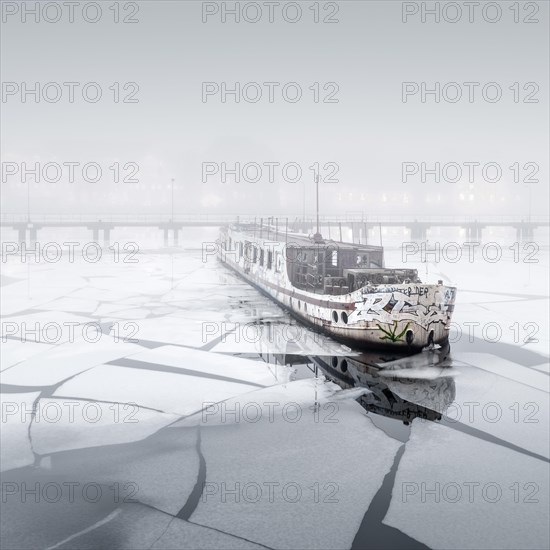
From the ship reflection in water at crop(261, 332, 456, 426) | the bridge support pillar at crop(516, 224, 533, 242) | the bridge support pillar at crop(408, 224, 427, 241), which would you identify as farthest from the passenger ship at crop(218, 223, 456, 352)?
the bridge support pillar at crop(516, 224, 533, 242)

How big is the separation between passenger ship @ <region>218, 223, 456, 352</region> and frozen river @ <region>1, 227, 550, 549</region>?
2.07ft

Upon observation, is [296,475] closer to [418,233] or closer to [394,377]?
[394,377]

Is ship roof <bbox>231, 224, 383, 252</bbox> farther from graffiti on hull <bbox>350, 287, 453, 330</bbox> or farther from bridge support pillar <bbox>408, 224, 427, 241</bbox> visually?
bridge support pillar <bbox>408, 224, 427, 241</bbox>

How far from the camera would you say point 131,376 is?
11695 mm

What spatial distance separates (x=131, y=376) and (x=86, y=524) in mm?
5893

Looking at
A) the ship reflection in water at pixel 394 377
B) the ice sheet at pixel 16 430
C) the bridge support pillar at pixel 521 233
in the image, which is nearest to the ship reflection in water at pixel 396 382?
the ship reflection in water at pixel 394 377

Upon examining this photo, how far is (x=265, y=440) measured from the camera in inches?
328

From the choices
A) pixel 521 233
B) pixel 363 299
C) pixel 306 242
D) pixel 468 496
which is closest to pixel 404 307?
pixel 363 299

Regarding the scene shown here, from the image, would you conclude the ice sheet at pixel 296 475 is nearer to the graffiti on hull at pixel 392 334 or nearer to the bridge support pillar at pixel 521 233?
the graffiti on hull at pixel 392 334

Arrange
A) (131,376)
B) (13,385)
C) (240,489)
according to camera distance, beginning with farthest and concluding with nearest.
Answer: (131,376), (13,385), (240,489)

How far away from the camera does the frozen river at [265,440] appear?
595cm

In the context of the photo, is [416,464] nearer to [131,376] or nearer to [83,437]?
[83,437]

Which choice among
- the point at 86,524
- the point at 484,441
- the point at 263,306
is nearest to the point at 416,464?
the point at 484,441

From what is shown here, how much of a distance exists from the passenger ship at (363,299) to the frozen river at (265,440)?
2.07ft
